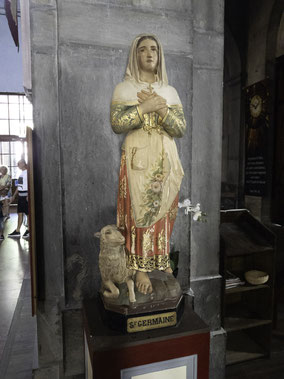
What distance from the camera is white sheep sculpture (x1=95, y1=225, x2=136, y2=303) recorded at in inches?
75.1

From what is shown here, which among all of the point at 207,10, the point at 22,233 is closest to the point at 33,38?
the point at 207,10

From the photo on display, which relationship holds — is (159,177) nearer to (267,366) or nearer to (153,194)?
(153,194)

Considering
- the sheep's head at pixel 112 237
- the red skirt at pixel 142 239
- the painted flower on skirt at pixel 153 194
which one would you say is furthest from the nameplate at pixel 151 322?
the painted flower on skirt at pixel 153 194

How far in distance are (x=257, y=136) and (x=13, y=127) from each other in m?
9.64

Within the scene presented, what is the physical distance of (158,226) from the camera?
1944 millimetres

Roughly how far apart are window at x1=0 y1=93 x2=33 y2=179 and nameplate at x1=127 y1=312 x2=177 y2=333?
1085 centimetres

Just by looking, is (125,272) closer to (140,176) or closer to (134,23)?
(140,176)

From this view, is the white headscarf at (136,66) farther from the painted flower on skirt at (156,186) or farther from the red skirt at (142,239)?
the painted flower on skirt at (156,186)

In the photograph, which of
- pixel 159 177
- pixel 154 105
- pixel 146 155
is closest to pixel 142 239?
pixel 159 177

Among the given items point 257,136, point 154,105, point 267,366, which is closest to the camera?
point 154,105

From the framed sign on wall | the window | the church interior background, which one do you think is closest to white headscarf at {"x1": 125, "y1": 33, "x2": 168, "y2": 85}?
the church interior background

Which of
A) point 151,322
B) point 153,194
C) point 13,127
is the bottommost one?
point 151,322

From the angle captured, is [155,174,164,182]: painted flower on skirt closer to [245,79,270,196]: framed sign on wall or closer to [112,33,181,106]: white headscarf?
[112,33,181,106]: white headscarf

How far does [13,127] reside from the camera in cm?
1179
